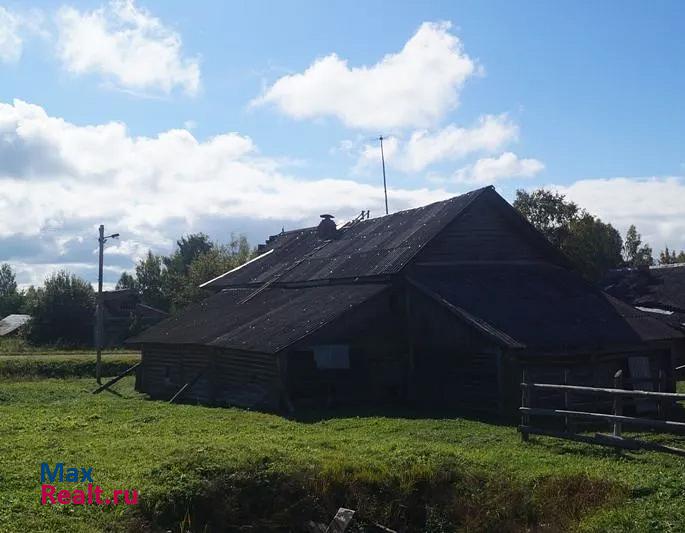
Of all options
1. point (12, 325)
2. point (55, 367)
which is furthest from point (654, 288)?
point (12, 325)

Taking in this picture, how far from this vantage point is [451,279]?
26.7m

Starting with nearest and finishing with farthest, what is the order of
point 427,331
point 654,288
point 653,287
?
point 427,331, point 654,288, point 653,287

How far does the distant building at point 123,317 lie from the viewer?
6850 centimetres

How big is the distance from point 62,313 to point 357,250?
39138 mm

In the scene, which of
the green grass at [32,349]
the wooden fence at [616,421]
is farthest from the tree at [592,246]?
the wooden fence at [616,421]

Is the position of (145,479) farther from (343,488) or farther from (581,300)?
(581,300)

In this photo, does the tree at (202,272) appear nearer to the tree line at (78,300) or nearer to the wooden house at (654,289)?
the tree line at (78,300)

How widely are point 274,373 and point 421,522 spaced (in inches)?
488

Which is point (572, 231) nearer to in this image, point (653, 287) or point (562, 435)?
point (653, 287)

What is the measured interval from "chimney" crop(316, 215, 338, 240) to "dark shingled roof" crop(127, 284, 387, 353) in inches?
215

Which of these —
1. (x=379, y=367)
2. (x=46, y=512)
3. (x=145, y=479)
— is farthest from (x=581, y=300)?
(x=46, y=512)

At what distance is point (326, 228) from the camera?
39.3 meters

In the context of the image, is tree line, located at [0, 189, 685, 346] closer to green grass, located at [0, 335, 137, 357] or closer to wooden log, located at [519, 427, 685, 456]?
green grass, located at [0, 335, 137, 357]

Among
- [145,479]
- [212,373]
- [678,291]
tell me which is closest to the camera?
[145,479]
